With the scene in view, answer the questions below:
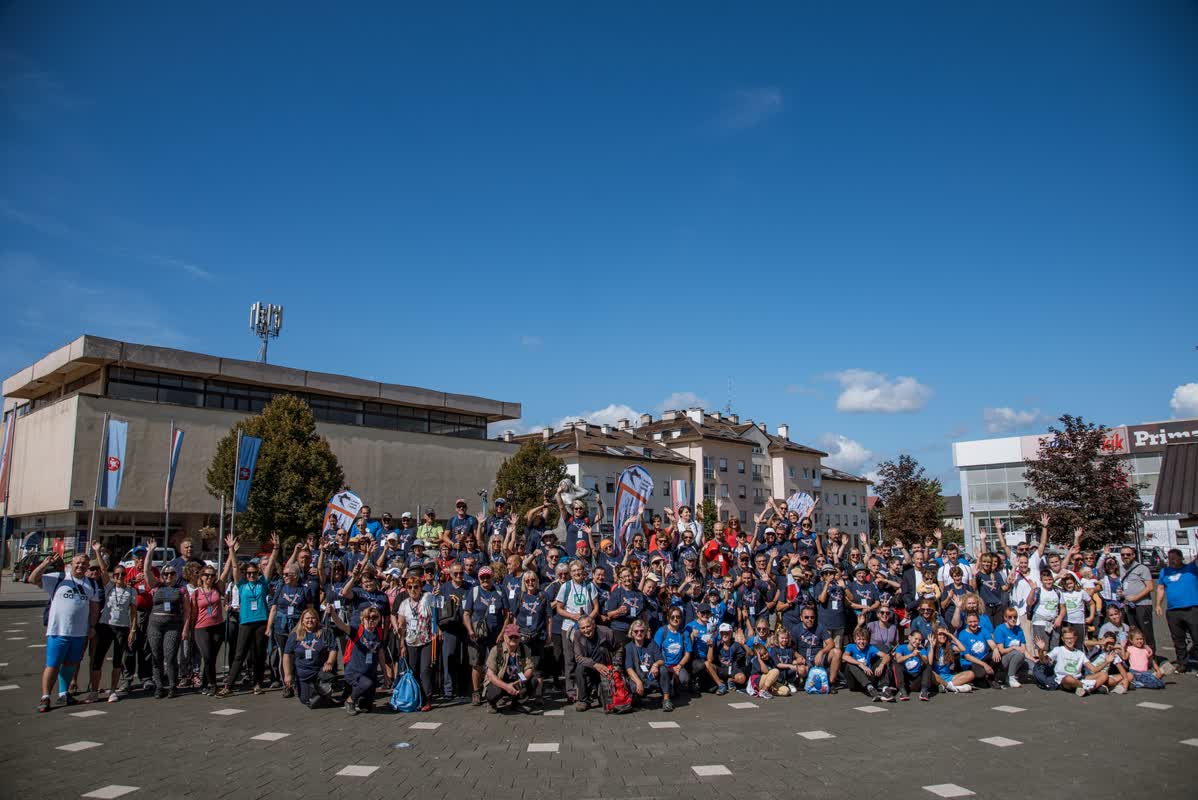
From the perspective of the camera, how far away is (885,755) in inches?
295

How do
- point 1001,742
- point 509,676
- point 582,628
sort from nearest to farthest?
point 1001,742, point 509,676, point 582,628

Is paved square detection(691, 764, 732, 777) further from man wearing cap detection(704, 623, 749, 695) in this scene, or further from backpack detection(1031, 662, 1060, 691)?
backpack detection(1031, 662, 1060, 691)

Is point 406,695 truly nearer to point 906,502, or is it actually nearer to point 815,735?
point 815,735

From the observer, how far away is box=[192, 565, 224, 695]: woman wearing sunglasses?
10.6 metres

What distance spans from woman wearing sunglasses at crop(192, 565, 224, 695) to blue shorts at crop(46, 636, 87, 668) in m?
1.32

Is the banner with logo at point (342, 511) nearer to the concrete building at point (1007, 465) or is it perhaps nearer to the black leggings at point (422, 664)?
the black leggings at point (422, 664)

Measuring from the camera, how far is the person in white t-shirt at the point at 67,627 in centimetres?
959

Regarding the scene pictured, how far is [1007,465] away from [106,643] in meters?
55.7

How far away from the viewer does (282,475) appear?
37.0 metres

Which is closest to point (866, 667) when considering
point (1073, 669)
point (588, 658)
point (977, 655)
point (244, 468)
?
point (977, 655)

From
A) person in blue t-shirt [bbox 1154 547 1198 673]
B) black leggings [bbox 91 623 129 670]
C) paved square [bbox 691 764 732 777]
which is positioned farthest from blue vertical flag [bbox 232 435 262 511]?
person in blue t-shirt [bbox 1154 547 1198 673]

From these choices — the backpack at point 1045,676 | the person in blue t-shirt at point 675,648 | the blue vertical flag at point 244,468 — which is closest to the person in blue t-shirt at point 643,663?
the person in blue t-shirt at point 675,648

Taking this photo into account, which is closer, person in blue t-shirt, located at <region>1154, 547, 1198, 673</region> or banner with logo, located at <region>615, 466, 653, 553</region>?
person in blue t-shirt, located at <region>1154, 547, 1198, 673</region>

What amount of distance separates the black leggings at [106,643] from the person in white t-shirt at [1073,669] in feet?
42.3
